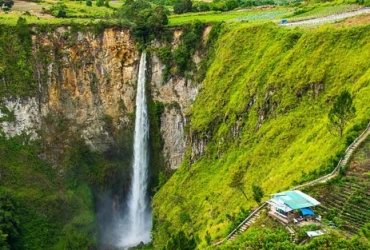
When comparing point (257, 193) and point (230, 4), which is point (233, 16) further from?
point (257, 193)

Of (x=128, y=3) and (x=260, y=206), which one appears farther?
(x=128, y=3)

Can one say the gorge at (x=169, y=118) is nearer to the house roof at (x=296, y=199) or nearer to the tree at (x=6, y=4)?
the house roof at (x=296, y=199)

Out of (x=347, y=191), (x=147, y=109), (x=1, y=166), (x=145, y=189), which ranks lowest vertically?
(x=145, y=189)

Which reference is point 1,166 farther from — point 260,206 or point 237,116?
point 260,206

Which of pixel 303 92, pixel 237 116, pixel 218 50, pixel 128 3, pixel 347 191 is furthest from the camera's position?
pixel 128 3

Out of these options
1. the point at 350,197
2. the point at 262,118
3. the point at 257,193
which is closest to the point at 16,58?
the point at 262,118

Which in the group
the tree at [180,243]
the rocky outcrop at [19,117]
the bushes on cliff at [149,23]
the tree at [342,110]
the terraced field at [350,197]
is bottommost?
the rocky outcrop at [19,117]

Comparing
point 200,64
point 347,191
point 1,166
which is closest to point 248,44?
point 200,64

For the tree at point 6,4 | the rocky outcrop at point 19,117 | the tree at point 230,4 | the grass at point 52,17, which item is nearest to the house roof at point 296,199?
the rocky outcrop at point 19,117
